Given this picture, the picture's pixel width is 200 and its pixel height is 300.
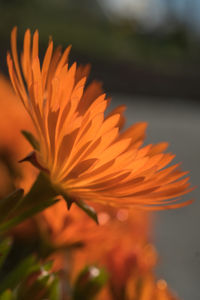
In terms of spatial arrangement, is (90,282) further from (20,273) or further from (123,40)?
(123,40)

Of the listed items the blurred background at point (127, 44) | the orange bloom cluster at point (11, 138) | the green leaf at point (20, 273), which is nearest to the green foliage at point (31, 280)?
the green leaf at point (20, 273)

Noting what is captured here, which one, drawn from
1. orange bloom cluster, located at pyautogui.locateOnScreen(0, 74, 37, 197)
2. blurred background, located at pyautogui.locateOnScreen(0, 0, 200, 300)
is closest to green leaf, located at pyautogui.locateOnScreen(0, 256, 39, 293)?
orange bloom cluster, located at pyautogui.locateOnScreen(0, 74, 37, 197)

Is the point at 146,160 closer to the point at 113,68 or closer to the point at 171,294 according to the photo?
the point at 171,294

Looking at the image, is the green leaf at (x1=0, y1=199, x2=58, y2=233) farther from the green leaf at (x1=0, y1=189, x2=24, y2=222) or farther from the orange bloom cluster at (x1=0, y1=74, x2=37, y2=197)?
the orange bloom cluster at (x1=0, y1=74, x2=37, y2=197)

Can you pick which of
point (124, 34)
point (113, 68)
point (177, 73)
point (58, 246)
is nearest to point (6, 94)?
point (58, 246)

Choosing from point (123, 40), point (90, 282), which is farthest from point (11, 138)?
point (123, 40)

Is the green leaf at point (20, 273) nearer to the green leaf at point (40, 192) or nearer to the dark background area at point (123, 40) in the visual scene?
the green leaf at point (40, 192)
